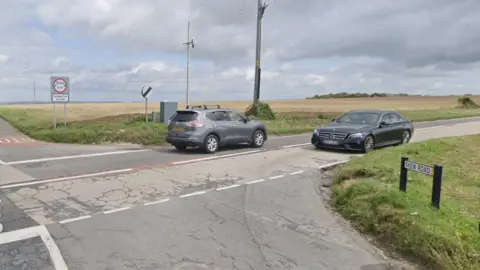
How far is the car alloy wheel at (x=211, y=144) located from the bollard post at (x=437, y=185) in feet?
29.3

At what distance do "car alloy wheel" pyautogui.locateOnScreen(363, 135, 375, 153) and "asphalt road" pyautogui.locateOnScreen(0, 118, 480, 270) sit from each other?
13.9 feet

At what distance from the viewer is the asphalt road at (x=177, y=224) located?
5.01 metres

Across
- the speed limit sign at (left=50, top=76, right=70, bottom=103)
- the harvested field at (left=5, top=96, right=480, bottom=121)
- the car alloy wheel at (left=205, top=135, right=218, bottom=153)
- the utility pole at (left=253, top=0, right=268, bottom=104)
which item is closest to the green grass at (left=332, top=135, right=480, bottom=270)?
the car alloy wheel at (left=205, top=135, right=218, bottom=153)

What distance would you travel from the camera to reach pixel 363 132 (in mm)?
14555

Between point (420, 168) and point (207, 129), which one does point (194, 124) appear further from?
point (420, 168)

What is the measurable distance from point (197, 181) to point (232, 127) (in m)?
5.75

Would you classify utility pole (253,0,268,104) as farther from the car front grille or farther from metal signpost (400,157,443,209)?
metal signpost (400,157,443,209)

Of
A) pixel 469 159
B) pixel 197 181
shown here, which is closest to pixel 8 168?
pixel 197 181

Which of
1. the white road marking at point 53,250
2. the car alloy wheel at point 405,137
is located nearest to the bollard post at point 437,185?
the white road marking at point 53,250

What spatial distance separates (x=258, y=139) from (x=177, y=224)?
9948 millimetres

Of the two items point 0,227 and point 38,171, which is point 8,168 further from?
point 0,227

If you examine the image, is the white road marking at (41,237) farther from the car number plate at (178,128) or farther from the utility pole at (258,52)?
the utility pole at (258,52)

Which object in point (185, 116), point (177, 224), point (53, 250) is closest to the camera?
point (53, 250)

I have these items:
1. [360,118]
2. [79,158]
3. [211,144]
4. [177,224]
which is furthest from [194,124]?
[177,224]
